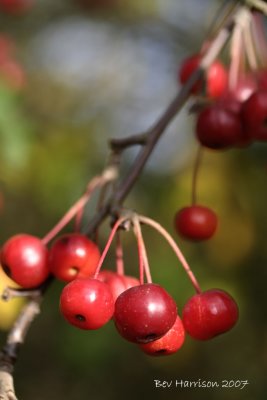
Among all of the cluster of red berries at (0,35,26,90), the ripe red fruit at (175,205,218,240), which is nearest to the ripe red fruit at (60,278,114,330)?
the ripe red fruit at (175,205,218,240)

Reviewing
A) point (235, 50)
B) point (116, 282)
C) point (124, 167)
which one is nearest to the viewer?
point (116, 282)

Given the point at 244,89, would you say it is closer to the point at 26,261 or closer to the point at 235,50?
the point at 235,50

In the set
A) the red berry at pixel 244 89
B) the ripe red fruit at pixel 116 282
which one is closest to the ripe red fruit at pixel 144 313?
the ripe red fruit at pixel 116 282

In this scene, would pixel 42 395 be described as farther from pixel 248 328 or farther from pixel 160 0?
pixel 160 0

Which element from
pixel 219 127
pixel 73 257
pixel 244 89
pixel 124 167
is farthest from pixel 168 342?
pixel 124 167

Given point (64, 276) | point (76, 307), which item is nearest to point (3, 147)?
point (64, 276)

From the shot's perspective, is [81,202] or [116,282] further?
[81,202]

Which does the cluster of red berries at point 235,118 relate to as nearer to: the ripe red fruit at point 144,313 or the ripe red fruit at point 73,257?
the ripe red fruit at point 73,257
